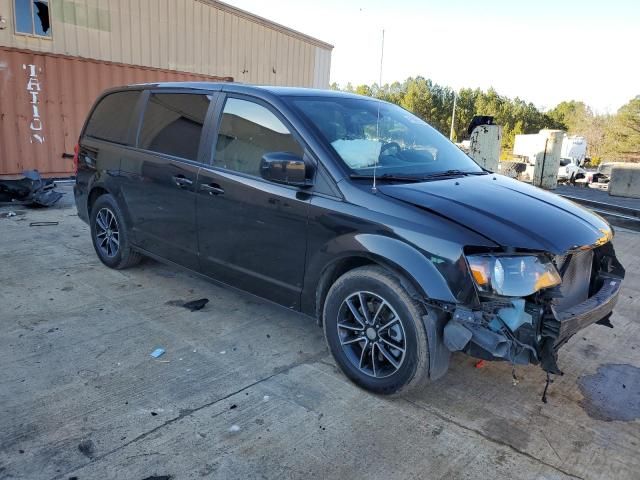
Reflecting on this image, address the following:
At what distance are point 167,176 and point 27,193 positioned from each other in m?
5.47

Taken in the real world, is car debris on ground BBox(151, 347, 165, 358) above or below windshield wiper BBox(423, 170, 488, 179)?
below

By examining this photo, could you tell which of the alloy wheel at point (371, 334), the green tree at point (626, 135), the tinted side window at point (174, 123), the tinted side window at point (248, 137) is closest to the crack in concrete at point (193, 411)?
the alloy wheel at point (371, 334)

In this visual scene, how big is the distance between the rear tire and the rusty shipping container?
580 cm

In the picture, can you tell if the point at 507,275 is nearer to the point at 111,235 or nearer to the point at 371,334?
the point at 371,334

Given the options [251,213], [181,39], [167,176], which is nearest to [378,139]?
[251,213]

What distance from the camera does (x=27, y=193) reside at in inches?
325

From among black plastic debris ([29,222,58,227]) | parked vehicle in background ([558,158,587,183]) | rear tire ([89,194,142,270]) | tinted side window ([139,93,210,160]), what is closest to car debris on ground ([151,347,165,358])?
tinted side window ([139,93,210,160])

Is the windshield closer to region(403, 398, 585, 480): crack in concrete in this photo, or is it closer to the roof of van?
the roof of van

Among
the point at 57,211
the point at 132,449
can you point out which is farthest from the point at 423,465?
the point at 57,211

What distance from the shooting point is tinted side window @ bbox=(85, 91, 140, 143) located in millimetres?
4781

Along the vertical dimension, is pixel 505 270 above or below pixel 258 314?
above

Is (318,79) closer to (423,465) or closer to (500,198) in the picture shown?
(500,198)

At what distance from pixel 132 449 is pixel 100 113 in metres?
3.91

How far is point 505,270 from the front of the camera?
8.47ft
